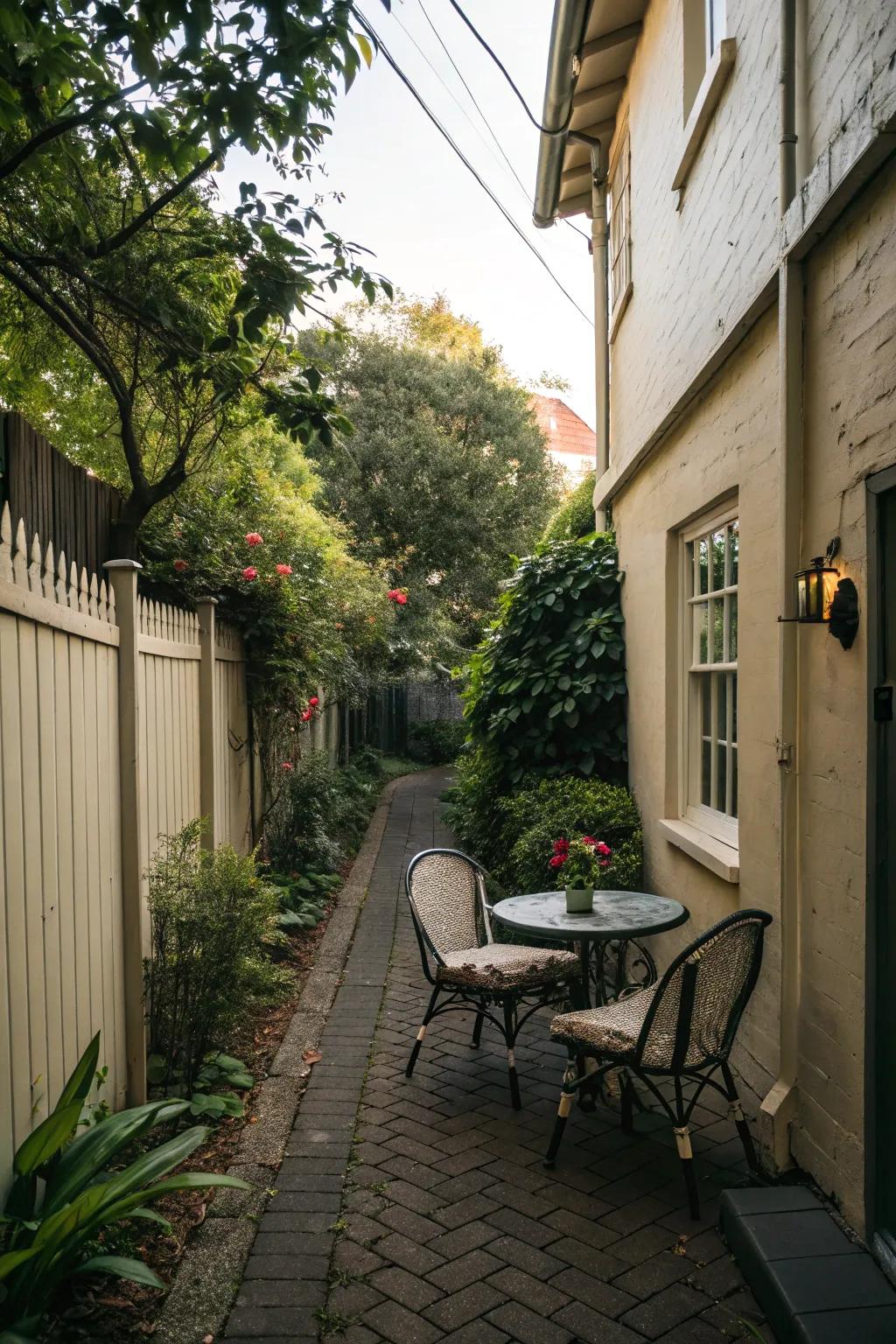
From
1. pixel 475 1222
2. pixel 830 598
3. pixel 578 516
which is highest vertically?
pixel 578 516

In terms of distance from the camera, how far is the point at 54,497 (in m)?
4.27

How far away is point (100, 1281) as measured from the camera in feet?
8.76

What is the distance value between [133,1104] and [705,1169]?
7.12 feet

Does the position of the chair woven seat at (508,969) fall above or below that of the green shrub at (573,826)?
below

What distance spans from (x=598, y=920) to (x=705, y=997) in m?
0.87

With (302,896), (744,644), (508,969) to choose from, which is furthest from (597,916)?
(302,896)

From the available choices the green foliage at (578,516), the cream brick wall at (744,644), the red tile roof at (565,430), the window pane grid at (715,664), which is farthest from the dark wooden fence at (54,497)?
the red tile roof at (565,430)

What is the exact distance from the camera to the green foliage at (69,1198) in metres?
2.24

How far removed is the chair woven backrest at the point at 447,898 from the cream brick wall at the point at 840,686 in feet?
6.43

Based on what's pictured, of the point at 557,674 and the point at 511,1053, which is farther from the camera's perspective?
the point at 557,674

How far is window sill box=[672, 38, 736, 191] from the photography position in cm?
427

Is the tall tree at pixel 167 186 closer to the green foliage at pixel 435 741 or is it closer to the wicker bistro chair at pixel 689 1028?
the wicker bistro chair at pixel 689 1028

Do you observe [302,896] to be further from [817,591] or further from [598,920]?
[817,591]

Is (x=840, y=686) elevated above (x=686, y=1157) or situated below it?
above
